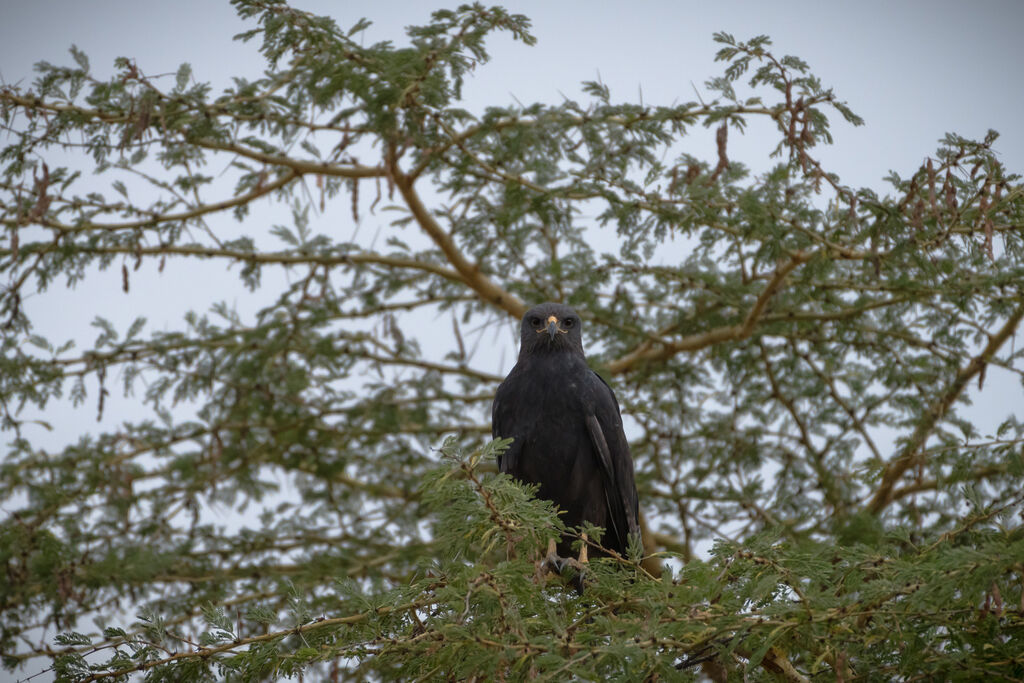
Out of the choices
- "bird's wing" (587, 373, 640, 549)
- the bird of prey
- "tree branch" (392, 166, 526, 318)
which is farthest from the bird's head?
"tree branch" (392, 166, 526, 318)

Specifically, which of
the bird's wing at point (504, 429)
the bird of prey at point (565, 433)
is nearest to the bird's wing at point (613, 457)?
the bird of prey at point (565, 433)

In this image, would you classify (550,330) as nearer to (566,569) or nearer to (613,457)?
(613,457)

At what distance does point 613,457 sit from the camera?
4.89 metres

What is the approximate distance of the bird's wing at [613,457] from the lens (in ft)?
15.7

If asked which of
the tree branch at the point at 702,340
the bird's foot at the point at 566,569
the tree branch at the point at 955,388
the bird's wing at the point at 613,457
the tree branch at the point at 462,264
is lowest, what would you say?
the bird's foot at the point at 566,569

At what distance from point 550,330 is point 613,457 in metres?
0.71

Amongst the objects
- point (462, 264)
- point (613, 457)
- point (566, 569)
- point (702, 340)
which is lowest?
point (566, 569)

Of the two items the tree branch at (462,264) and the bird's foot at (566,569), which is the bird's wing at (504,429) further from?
the tree branch at (462,264)

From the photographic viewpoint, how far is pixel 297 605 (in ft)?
9.84

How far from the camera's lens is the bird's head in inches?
197

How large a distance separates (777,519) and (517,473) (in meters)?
2.90

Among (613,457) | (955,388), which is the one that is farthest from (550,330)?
(955,388)

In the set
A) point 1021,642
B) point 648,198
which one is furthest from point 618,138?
point 1021,642

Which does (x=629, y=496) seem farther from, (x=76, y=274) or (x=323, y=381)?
(x=76, y=274)
